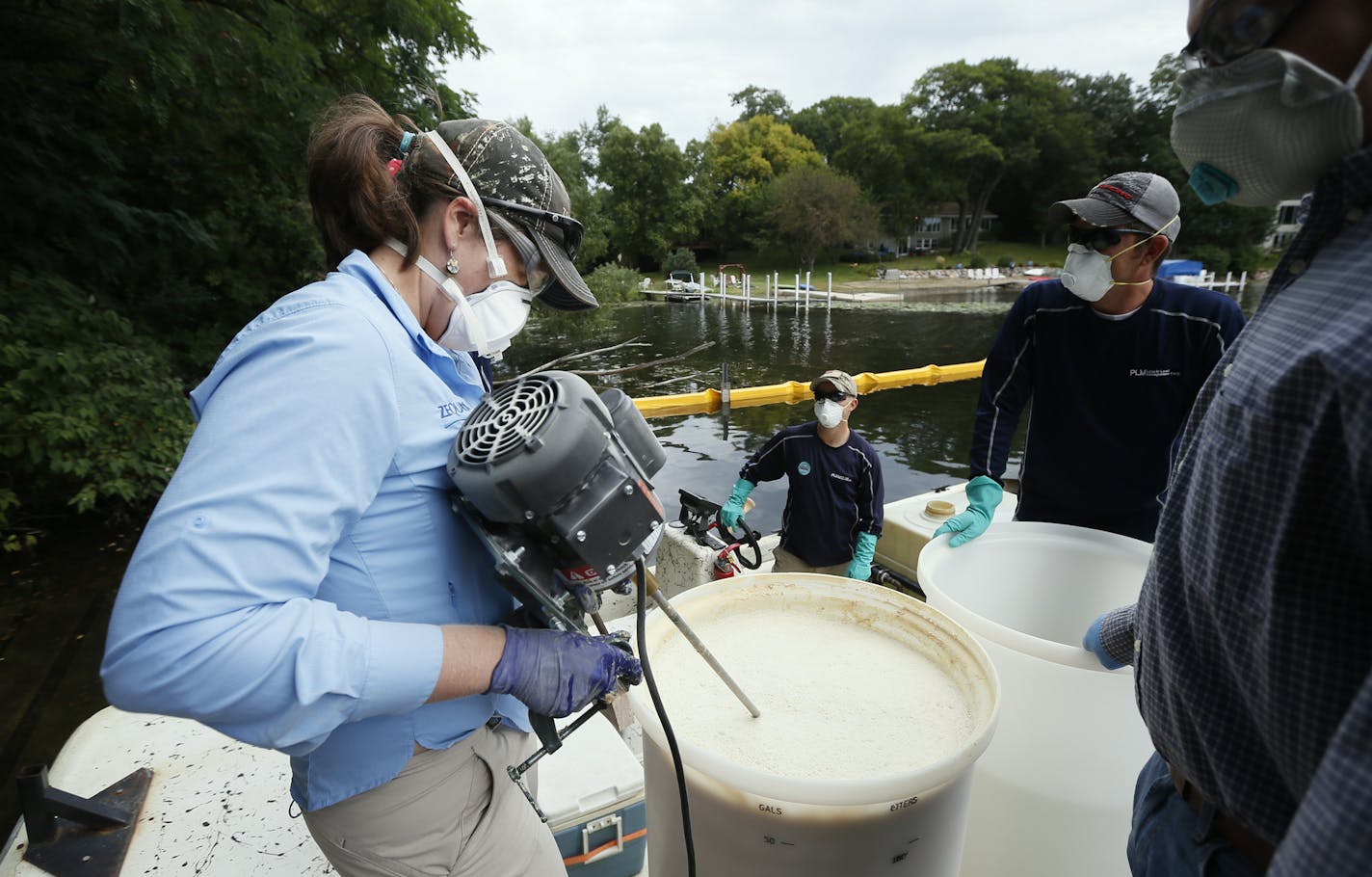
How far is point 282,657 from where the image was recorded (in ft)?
2.59

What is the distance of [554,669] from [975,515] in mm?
1555

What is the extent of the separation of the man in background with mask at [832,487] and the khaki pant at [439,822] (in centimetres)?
245

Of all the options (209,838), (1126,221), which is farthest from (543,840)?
(1126,221)

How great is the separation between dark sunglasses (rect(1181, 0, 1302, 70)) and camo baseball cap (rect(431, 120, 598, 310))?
1028mm

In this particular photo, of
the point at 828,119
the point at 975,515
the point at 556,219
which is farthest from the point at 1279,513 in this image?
the point at 828,119

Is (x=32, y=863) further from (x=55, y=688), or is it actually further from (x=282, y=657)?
(x=55, y=688)

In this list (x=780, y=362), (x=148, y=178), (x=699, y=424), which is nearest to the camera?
(x=148, y=178)

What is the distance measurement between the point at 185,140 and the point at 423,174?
651 centimetres

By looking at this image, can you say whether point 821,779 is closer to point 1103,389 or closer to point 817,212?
point 1103,389

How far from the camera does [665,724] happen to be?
3.47 ft

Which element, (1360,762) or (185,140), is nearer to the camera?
(1360,762)

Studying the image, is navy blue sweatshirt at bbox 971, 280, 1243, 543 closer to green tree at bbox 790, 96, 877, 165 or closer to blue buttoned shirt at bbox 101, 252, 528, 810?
blue buttoned shirt at bbox 101, 252, 528, 810

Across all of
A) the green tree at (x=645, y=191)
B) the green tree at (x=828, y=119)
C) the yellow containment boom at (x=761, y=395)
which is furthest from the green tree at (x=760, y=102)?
the yellow containment boom at (x=761, y=395)

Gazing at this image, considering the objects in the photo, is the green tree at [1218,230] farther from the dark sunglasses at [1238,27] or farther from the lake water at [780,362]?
the dark sunglasses at [1238,27]
